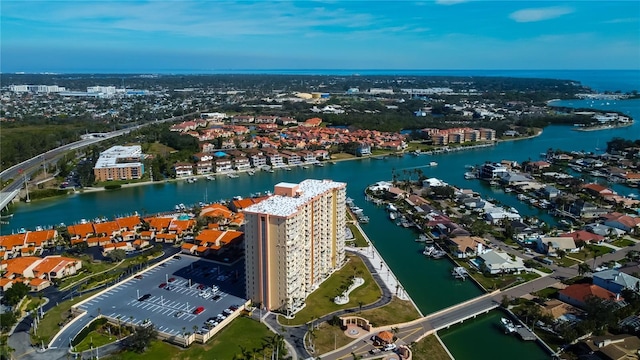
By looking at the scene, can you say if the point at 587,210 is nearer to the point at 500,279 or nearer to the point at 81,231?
the point at 500,279

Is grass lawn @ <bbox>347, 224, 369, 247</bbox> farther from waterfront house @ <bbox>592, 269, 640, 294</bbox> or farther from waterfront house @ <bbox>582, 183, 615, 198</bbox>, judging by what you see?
waterfront house @ <bbox>582, 183, 615, 198</bbox>

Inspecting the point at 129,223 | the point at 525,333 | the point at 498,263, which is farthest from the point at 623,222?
the point at 129,223

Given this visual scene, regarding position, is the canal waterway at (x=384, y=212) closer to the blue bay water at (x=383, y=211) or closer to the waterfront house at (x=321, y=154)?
the blue bay water at (x=383, y=211)

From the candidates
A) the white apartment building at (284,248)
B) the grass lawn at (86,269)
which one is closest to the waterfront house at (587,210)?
the white apartment building at (284,248)

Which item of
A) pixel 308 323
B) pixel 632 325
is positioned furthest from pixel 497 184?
pixel 308 323

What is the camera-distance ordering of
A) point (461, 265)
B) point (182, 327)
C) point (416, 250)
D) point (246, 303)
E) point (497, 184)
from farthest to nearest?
point (497, 184)
point (416, 250)
point (461, 265)
point (246, 303)
point (182, 327)

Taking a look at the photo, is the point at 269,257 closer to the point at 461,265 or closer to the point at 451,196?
the point at 461,265

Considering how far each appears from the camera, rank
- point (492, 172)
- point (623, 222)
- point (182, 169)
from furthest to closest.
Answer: point (182, 169) < point (492, 172) < point (623, 222)
